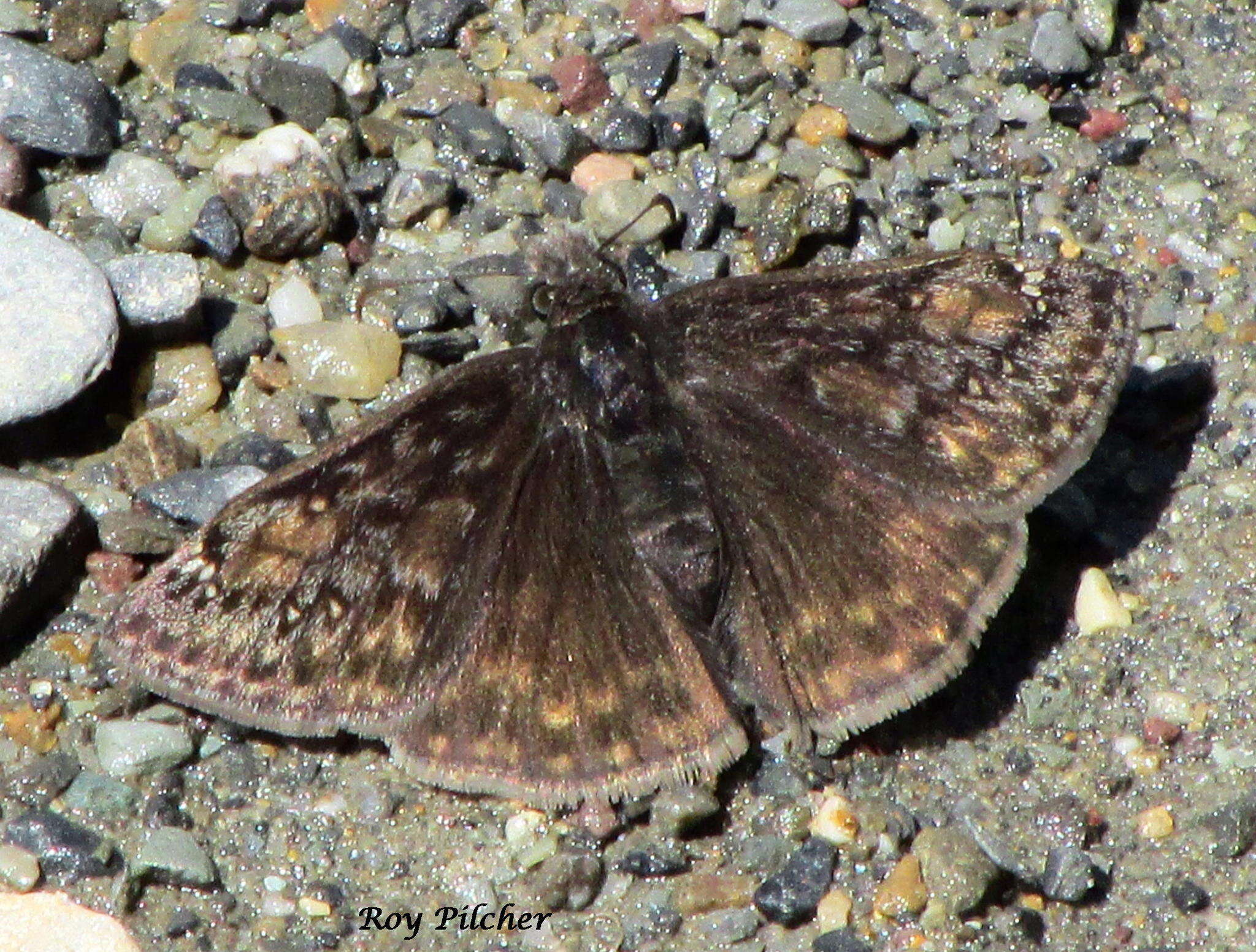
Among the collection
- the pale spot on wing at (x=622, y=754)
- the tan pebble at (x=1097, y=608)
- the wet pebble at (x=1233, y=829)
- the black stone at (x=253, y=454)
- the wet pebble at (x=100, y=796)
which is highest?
the pale spot on wing at (x=622, y=754)

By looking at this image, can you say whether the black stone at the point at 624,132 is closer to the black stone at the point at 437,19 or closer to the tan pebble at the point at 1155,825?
the black stone at the point at 437,19

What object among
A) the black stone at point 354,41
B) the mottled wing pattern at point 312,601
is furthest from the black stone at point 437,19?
the mottled wing pattern at point 312,601

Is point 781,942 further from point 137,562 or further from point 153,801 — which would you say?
point 137,562

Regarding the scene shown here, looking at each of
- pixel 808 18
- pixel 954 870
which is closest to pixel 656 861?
pixel 954 870

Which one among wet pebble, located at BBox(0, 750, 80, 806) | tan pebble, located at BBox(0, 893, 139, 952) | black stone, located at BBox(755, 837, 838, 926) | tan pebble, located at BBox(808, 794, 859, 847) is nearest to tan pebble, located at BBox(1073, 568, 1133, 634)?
tan pebble, located at BBox(808, 794, 859, 847)

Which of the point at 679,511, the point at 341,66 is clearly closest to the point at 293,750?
the point at 679,511

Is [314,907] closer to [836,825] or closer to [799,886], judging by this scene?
[799,886]

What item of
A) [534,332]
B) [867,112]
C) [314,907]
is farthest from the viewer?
[867,112]
